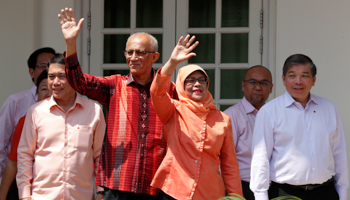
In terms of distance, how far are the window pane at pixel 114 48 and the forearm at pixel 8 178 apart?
198 cm

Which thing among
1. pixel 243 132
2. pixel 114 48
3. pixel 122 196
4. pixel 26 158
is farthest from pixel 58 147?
pixel 114 48

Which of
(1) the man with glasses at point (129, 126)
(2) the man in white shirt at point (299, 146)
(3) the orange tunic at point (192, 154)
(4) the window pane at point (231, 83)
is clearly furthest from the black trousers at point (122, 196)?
(4) the window pane at point (231, 83)

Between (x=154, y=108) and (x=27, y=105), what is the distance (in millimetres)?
1635

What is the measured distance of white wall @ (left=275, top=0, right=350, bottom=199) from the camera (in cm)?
468

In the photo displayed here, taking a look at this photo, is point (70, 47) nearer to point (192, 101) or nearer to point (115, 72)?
point (192, 101)

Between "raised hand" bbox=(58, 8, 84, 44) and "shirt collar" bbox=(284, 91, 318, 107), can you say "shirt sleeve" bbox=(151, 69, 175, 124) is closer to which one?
"raised hand" bbox=(58, 8, 84, 44)

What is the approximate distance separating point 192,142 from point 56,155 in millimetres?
954

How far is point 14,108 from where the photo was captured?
4.06 m

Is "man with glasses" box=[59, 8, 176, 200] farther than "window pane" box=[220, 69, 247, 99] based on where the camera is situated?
No

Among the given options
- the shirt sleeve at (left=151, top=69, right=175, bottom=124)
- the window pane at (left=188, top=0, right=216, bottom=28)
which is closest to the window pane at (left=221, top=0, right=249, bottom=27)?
the window pane at (left=188, top=0, right=216, bottom=28)

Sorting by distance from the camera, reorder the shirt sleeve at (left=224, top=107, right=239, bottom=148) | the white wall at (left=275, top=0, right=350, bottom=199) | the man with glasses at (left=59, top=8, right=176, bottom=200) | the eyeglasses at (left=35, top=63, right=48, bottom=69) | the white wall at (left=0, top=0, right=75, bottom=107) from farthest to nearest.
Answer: the white wall at (left=0, top=0, right=75, bottom=107)
the white wall at (left=275, top=0, right=350, bottom=199)
the eyeglasses at (left=35, top=63, right=48, bottom=69)
the shirt sleeve at (left=224, top=107, right=239, bottom=148)
the man with glasses at (left=59, top=8, right=176, bottom=200)

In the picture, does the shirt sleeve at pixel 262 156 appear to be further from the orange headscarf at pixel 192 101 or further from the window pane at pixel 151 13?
the window pane at pixel 151 13

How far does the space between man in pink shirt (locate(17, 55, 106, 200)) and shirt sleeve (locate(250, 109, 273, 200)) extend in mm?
1110

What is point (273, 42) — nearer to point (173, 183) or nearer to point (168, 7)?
point (168, 7)
